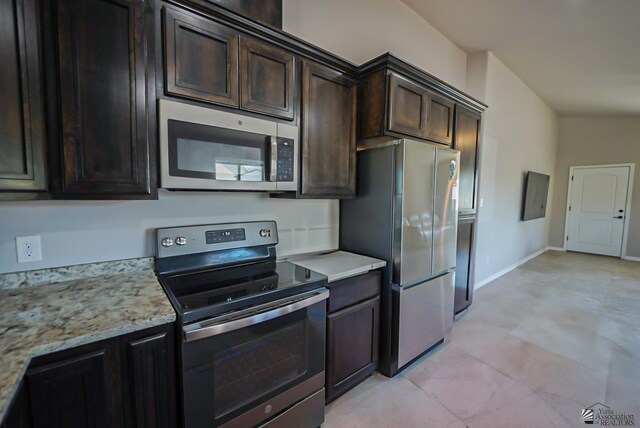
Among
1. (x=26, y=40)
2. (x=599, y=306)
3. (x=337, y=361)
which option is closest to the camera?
(x=26, y=40)

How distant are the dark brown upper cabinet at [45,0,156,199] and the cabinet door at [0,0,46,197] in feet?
0.18

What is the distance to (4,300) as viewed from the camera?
3.76ft

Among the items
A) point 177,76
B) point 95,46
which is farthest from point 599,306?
point 95,46

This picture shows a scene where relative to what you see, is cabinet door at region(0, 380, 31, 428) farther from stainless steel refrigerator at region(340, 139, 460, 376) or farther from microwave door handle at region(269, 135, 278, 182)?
stainless steel refrigerator at region(340, 139, 460, 376)

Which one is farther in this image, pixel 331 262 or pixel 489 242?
pixel 489 242

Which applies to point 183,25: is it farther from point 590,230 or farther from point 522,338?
point 590,230

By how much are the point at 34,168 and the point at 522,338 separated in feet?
12.4

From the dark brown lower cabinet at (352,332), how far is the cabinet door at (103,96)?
1252 mm

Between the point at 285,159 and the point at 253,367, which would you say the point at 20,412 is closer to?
the point at 253,367

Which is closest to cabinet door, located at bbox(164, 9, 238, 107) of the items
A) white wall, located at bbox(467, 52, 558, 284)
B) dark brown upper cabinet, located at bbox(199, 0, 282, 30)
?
dark brown upper cabinet, located at bbox(199, 0, 282, 30)

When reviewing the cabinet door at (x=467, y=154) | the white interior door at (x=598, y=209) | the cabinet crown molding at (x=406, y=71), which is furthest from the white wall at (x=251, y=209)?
the white interior door at (x=598, y=209)

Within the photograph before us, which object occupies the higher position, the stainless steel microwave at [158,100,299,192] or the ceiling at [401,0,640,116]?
the ceiling at [401,0,640,116]

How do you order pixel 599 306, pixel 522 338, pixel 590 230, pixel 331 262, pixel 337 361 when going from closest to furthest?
pixel 337 361 < pixel 331 262 < pixel 522 338 < pixel 599 306 < pixel 590 230

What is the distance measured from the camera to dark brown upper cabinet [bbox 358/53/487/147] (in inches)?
78.2
